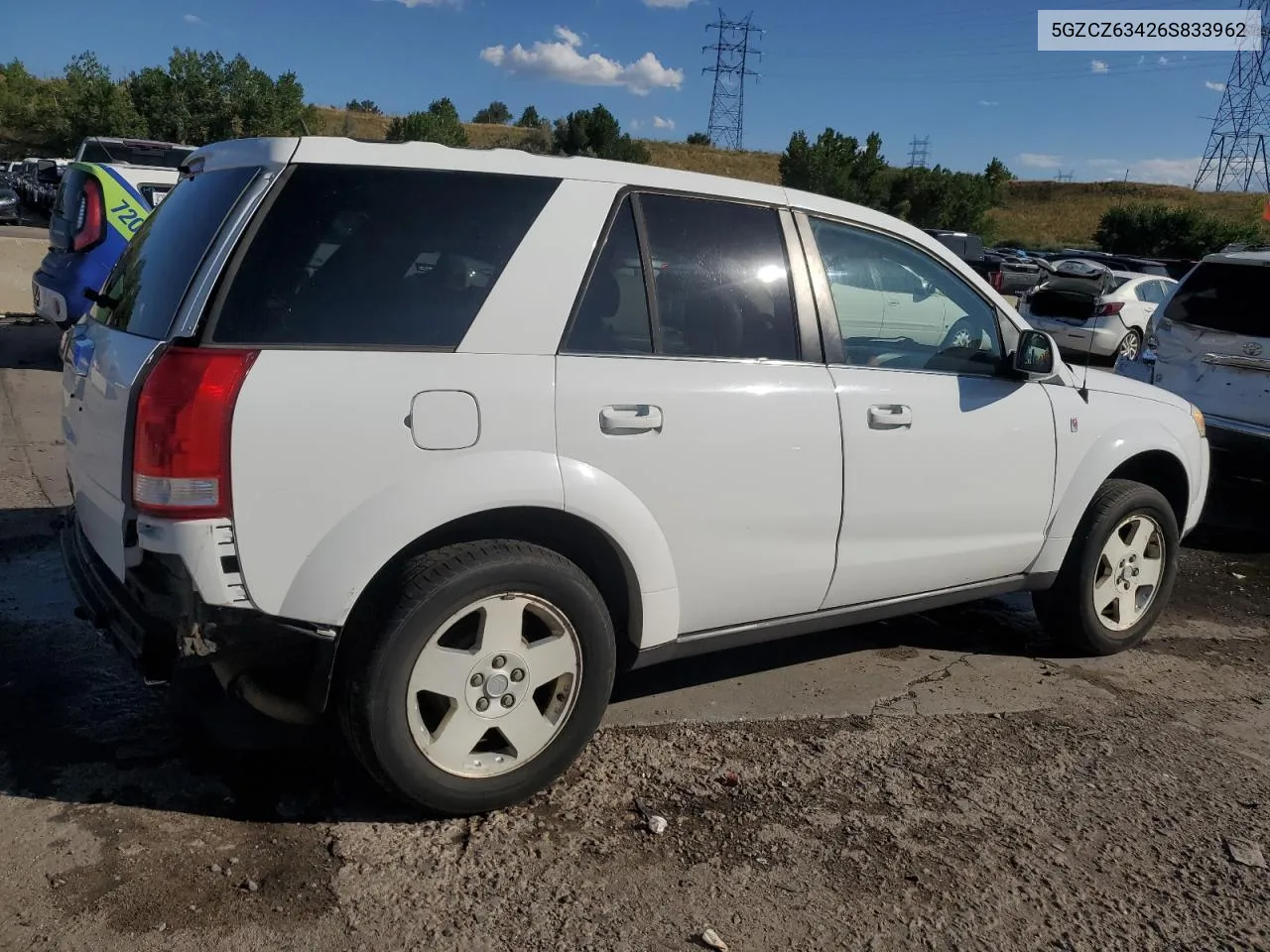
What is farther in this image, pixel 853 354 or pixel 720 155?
pixel 720 155

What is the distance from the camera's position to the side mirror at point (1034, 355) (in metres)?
4.01

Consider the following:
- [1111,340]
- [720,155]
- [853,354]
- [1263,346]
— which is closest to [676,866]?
[853,354]

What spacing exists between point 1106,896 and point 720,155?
8584 centimetres

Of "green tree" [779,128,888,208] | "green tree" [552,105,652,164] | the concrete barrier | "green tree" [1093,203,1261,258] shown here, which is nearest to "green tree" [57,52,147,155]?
"green tree" [552,105,652,164]

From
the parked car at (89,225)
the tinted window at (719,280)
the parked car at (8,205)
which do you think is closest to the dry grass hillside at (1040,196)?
the parked car at (8,205)

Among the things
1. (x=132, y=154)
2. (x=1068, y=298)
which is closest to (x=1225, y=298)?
(x=1068, y=298)

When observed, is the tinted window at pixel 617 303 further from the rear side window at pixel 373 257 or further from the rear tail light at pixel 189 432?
the rear tail light at pixel 189 432

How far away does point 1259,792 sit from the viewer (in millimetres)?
3508

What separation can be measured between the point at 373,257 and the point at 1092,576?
10.8 ft

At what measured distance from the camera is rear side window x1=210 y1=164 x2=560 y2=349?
8.84 ft

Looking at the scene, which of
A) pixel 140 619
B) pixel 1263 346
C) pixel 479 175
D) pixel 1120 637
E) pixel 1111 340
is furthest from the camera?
pixel 1111 340

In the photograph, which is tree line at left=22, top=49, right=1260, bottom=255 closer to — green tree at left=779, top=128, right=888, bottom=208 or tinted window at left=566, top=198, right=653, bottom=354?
green tree at left=779, top=128, right=888, bottom=208

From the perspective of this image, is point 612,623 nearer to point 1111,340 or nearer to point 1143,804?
point 1143,804

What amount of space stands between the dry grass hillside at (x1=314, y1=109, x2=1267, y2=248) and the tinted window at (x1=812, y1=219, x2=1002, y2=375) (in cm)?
6292
